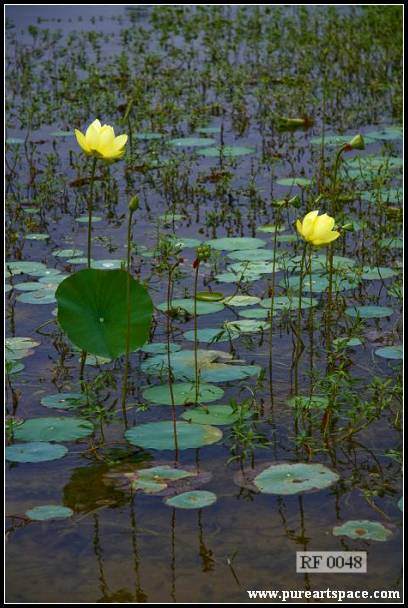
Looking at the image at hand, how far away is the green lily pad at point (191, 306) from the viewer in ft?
13.4

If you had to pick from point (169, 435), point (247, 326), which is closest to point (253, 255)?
point (247, 326)

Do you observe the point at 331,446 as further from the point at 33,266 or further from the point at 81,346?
the point at 33,266

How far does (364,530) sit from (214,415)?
0.73 m

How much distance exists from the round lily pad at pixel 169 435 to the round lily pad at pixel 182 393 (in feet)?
0.52

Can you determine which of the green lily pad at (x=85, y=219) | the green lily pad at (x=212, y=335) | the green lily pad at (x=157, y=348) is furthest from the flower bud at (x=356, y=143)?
the green lily pad at (x=85, y=219)

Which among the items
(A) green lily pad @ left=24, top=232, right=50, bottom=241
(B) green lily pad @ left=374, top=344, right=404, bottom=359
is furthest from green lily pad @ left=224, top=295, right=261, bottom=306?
(A) green lily pad @ left=24, top=232, right=50, bottom=241

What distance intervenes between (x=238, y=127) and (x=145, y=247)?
2199 mm

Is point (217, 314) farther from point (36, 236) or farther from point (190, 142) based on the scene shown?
point (190, 142)

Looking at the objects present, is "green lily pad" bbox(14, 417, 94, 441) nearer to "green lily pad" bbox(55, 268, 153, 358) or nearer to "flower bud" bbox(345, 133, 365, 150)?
"green lily pad" bbox(55, 268, 153, 358)

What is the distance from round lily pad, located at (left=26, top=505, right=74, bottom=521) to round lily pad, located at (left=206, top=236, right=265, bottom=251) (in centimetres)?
211

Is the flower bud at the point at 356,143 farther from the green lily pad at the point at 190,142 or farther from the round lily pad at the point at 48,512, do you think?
the green lily pad at the point at 190,142

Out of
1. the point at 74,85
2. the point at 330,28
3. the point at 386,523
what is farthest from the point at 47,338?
the point at 330,28

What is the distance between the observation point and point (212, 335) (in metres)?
3.83

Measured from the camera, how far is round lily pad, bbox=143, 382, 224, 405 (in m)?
3.33
